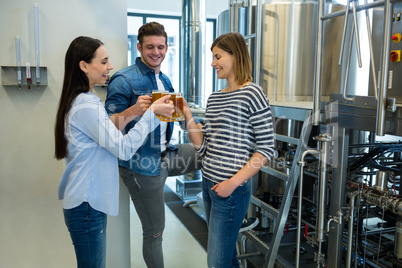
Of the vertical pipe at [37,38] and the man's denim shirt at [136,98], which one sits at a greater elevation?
the vertical pipe at [37,38]

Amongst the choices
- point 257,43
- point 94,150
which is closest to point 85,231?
point 94,150

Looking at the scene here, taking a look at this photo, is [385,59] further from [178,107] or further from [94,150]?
[94,150]

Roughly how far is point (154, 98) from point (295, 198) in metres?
1.98

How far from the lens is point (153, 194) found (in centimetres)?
194

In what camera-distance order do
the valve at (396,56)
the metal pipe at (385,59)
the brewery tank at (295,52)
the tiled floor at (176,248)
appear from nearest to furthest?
1. the metal pipe at (385,59)
2. the valve at (396,56)
3. the tiled floor at (176,248)
4. the brewery tank at (295,52)

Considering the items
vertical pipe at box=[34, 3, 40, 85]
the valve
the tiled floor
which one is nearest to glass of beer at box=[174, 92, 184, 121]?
vertical pipe at box=[34, 3, 40, 85]

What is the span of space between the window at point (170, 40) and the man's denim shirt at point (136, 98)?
4.51 m

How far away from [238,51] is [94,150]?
29.1 inches

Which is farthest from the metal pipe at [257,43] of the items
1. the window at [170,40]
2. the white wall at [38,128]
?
the window at [170,40]

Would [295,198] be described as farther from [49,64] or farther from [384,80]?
[49,64]

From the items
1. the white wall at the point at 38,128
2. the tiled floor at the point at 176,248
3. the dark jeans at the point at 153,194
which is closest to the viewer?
the dark jeans at the point at 153,194

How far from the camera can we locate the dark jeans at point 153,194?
1931 mm

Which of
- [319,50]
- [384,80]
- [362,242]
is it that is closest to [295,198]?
[362,242]

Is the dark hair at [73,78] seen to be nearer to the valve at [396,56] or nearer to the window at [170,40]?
the valve at [396,56]
